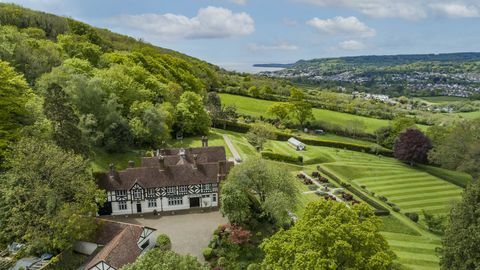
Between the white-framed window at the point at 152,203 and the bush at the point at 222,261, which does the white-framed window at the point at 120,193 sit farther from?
the bush at the point at 222,261

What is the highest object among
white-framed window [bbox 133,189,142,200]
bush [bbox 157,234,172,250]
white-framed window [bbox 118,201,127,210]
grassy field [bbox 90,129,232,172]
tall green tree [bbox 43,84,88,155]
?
tall green tree [bbox 43,84,88,155]

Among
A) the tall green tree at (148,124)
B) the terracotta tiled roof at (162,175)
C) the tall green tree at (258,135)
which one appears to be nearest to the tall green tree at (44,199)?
the terracotta tiled roof at (162,175)

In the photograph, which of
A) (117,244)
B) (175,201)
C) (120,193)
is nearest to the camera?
(117,244)

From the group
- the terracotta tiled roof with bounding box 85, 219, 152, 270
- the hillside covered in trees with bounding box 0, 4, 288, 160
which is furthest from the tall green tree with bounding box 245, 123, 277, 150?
the terracotta tiled roof with bounding box 85, 219, 152, 270

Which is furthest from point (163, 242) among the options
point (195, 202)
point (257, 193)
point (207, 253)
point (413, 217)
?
point (413, 217)

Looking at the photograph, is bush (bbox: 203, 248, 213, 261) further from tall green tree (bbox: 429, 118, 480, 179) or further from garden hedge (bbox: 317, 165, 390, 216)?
tall green tree (bbox: 429, 118, 480, 179)

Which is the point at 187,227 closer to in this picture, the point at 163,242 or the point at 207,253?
the point at 163,242
